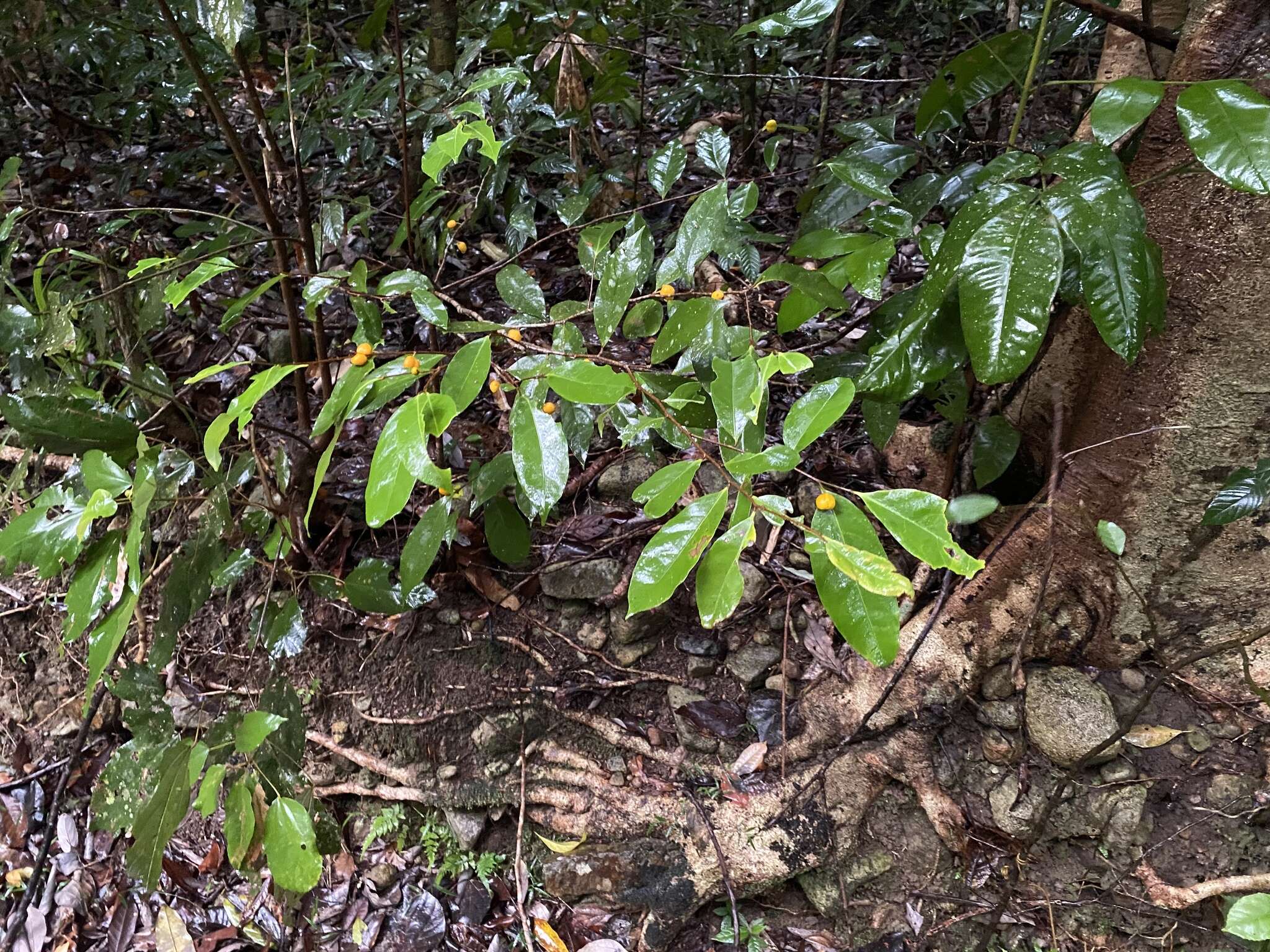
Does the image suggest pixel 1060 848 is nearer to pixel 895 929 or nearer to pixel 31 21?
pixel 895 929

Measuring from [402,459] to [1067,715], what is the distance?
4.73 ft

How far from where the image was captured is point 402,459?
83 cm

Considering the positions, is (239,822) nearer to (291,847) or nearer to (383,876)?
(291,847)

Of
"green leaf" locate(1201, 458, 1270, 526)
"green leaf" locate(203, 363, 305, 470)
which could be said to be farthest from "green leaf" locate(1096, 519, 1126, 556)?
"green leaf" locate(203, 363, 305, 470)

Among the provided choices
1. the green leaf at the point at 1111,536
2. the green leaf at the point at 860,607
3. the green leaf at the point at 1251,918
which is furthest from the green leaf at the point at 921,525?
the green leaf at the point at 1251,918

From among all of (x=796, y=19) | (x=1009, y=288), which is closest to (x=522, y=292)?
(x=796, y=19)

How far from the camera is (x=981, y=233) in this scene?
3.22 feet

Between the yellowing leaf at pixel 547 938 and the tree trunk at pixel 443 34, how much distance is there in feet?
7.70

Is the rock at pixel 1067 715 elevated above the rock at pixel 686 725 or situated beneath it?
elevated above

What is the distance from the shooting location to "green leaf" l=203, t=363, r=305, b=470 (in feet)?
3.12

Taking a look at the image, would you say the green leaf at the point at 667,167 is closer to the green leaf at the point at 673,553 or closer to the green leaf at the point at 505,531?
the green leaf at the point at 505,531

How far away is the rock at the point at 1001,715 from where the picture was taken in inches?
63.4

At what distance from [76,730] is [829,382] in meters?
2.39

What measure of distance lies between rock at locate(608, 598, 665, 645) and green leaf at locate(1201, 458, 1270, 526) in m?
1.15
